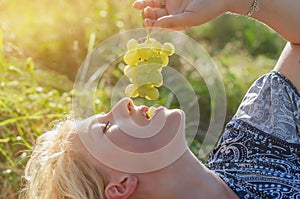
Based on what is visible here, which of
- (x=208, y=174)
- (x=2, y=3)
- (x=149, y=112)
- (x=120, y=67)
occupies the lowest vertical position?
(x=208, y=174)

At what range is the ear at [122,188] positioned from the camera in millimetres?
1936

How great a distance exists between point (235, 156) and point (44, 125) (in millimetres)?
1035

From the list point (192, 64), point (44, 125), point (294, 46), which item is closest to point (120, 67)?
point (192, 64)

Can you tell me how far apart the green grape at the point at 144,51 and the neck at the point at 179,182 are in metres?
0.27

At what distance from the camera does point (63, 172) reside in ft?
6.43

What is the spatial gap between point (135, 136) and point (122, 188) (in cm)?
15

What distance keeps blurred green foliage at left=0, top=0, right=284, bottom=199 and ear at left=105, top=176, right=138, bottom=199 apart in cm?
75

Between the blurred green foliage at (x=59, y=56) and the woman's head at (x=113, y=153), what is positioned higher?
the blurred green foliage at (x=59, y=56)

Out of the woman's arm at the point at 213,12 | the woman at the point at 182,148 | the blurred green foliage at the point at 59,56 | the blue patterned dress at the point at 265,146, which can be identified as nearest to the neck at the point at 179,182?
the woman at the point at 182,148

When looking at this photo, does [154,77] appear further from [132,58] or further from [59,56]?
[59,56]

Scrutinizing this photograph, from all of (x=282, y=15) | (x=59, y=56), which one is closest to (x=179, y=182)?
(x=282, y=15)

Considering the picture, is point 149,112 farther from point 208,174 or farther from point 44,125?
point 44,125

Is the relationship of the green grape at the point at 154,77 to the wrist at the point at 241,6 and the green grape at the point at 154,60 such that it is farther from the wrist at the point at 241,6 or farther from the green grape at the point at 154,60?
the wrist at the point at 241,6

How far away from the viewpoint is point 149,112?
195cm
